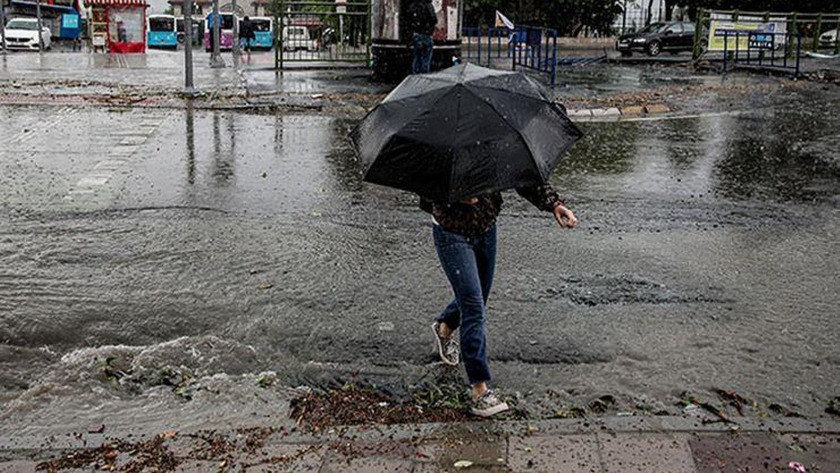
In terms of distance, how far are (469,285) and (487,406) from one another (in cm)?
61

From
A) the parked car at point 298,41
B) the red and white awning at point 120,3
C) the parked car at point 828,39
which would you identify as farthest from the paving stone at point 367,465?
the red and white awning at point 120,3

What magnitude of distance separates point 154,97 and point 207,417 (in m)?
12.6

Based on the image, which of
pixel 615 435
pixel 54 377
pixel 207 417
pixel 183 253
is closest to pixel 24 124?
pixel 183 253

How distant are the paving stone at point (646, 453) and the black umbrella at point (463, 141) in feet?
4.22

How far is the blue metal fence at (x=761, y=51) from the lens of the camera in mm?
24469

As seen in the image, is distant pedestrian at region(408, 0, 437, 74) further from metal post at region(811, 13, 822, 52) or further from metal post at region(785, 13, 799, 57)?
metal post at region(811, 13, 822, 52)

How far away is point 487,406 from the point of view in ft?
15.3

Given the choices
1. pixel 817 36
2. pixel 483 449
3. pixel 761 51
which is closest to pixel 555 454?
pixel 483 449

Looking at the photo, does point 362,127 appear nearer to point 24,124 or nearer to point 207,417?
point 207,417

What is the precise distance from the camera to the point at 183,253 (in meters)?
7.43

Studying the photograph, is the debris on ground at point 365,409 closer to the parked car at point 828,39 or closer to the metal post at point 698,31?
the metal post at point 698,31

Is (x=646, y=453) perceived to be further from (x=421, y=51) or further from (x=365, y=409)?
(x=421, y=51)

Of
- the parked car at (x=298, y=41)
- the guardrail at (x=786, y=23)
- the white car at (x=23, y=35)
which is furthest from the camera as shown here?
the white car at (x=23, y=35)

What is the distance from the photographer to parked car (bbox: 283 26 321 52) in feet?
78.1
